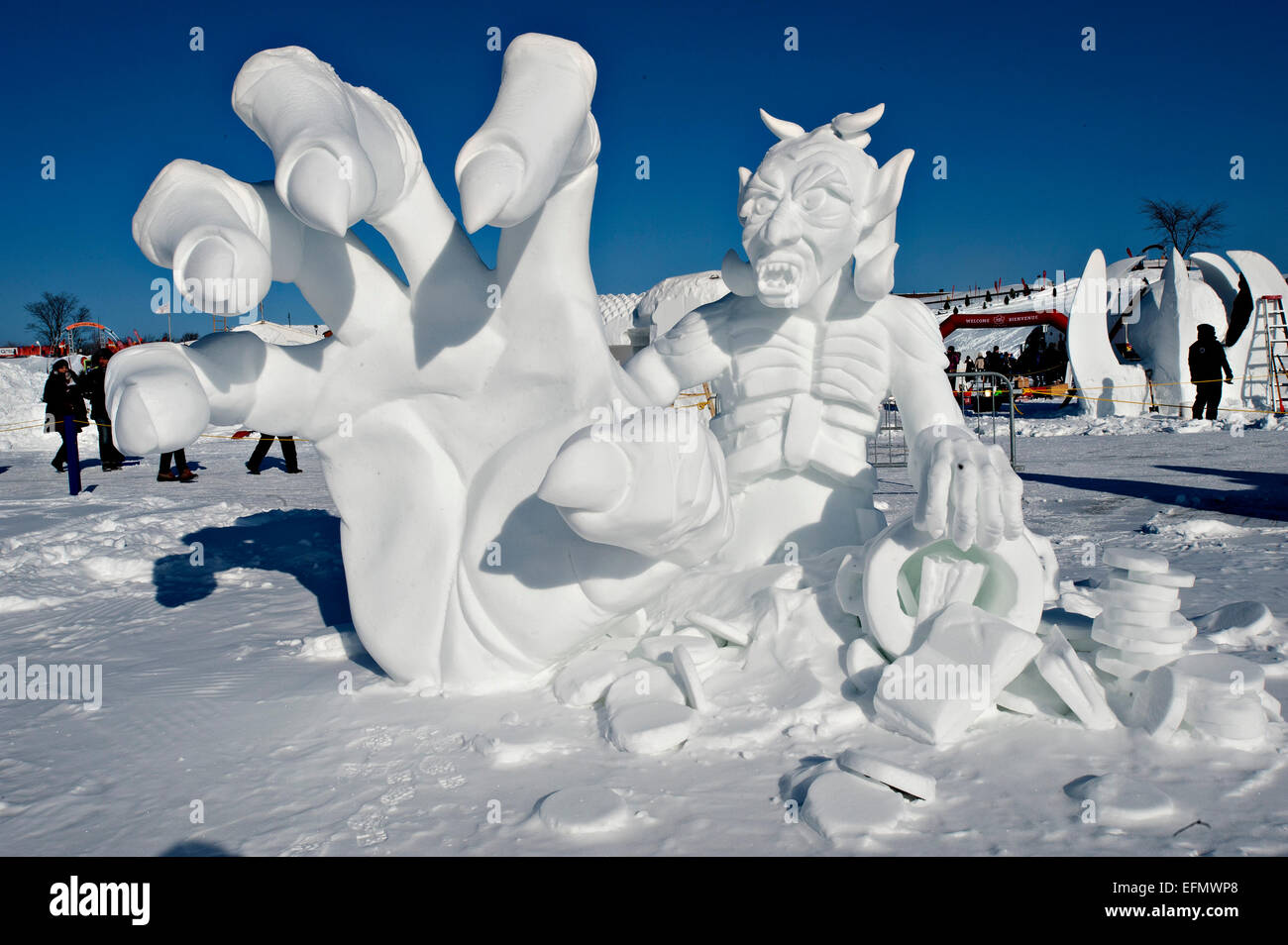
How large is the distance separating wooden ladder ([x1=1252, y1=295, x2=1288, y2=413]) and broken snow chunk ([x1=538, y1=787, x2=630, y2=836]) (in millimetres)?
16402

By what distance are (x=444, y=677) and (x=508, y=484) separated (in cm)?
57

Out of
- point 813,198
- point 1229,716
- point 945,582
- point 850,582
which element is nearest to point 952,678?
point 945,582

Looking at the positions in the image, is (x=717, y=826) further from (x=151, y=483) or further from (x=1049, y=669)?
(x=151, y=483)

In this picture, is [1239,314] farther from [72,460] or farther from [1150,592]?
[72,460]

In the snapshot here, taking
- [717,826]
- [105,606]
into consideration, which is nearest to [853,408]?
[717,826]

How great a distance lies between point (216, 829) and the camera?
1.78 m

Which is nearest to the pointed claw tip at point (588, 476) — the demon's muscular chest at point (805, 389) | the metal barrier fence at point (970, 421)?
the demon's muscular chest at point (805, 389)

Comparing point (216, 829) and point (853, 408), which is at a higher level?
point (853, 408)

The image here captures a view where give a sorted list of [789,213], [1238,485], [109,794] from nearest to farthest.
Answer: [109,794] → [789,213] → [1238,485]

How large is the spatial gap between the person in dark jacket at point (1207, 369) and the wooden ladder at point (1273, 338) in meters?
1.25

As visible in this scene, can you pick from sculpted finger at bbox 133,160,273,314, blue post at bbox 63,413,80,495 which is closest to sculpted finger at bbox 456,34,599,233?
sculpted finger at bbox 133,160,273,314

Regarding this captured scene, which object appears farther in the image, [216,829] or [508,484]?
[508,484]

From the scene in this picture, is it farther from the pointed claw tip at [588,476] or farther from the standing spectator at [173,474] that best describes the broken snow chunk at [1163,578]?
the standing spectator at [173,474]

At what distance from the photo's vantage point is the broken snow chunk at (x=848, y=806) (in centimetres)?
168
